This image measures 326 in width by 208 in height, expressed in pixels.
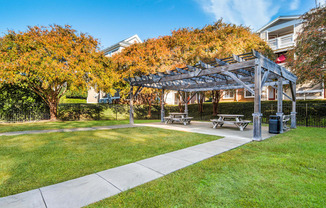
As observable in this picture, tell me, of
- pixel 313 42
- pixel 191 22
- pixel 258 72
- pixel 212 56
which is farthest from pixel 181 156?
pixel 191 22

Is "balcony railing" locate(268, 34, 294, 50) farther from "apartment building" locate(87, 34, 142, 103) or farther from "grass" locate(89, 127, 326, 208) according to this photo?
"grass" locate(89, 127, 326, 208)

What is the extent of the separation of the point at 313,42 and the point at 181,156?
44.0 feet

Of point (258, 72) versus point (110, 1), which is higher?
point (110, 1)

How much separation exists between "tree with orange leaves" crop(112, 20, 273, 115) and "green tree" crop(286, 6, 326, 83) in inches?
155

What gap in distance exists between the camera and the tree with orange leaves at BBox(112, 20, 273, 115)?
14664 millimetres

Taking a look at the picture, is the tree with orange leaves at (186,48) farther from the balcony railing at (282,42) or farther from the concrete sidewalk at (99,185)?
the concrete sidewalk at (99,185)

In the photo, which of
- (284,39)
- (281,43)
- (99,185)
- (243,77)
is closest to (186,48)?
(243,77)

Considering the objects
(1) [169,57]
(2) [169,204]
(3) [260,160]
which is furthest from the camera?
(1) [169,57]

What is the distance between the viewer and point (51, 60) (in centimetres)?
1134

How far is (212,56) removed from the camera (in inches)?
566

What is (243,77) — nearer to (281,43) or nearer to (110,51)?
(281,43)

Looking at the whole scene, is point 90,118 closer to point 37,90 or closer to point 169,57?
point 37,90

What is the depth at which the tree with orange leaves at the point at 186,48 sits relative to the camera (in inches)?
577

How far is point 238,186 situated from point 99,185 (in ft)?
7.71
